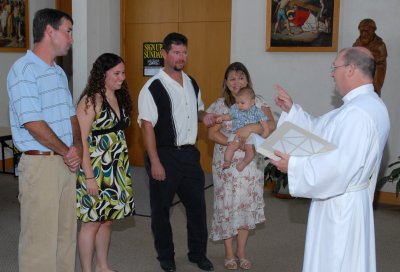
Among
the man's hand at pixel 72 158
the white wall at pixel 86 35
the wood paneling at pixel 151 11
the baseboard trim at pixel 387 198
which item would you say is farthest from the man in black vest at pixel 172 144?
the wood paneling at pixel 151 11

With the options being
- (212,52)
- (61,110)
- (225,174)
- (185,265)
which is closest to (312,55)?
(212,52)

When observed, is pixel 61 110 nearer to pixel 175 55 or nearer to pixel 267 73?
pixel 175 55

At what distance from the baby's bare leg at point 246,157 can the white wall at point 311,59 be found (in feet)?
9.47

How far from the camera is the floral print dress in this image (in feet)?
13.2

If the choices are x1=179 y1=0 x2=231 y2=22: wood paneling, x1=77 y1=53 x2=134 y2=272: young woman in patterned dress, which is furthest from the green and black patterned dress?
x1=179 y1=0 x2=231 y2=22: wood paneling

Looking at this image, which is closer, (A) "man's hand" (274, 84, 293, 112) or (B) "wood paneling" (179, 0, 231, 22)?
(A) "man's hand" (274, 84, 293, 112)

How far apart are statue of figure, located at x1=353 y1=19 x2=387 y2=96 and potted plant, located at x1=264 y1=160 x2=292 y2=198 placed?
1.53m

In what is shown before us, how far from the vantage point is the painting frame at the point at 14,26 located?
25.7ft

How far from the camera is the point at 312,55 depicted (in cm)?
654

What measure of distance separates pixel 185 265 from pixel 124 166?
1.09 meters

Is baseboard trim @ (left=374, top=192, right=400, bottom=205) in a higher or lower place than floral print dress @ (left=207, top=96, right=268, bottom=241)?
lower

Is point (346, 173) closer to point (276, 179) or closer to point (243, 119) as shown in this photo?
point (243, 119)

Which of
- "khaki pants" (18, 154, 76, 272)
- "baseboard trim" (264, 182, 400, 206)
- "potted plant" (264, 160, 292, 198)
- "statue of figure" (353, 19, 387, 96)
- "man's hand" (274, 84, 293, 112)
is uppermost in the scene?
"statue of figure" (353, 19, 387, 96)

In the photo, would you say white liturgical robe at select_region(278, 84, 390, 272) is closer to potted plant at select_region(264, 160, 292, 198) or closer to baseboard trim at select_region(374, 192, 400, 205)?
potted plant at select_region(264, 160, 292, 198)
